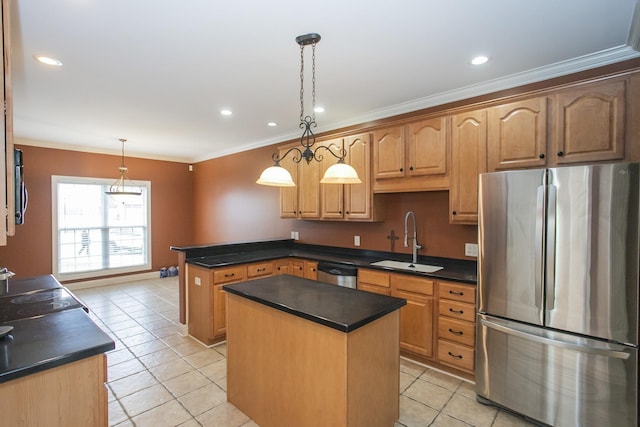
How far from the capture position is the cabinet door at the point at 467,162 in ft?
9.34

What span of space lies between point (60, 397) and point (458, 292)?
2.72 m

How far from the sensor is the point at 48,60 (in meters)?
2.58

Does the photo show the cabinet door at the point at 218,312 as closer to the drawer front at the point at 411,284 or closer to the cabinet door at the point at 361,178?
the cabinet door at the point at 361,178

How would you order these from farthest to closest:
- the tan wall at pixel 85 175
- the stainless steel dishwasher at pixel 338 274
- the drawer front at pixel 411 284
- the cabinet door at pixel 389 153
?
the tan wall at pixel 85 175
the stainless steel dishwasher at pixel 338 274
the cabinet door at pixel 389 153
the drawer front at pixel 411 284

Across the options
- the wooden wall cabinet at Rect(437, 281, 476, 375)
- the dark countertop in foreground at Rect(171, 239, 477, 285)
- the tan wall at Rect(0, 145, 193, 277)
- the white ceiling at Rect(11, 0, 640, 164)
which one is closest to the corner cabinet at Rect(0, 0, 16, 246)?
the white ceiling at Rect(11, 0, 640, 164)

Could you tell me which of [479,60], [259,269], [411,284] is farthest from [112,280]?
[479,60]

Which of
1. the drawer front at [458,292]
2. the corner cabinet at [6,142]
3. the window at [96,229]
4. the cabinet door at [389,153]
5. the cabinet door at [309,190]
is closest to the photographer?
the corner cabinet at [6,142]

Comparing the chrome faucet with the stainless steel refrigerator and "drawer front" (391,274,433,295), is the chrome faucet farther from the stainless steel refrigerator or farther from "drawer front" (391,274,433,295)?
the stainless steel refrigerator

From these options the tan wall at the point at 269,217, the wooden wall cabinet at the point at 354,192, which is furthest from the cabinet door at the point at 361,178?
the tan wall at the point at 269,217

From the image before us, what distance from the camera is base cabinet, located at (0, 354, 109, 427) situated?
1204mm

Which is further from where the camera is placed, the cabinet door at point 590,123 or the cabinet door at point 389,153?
the cabinet door at point 389,153

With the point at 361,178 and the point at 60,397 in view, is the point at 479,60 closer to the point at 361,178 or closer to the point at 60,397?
the point at 361,178

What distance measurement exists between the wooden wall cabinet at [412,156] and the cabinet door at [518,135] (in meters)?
0.42

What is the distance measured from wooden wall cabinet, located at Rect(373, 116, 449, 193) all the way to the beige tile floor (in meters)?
1.82
